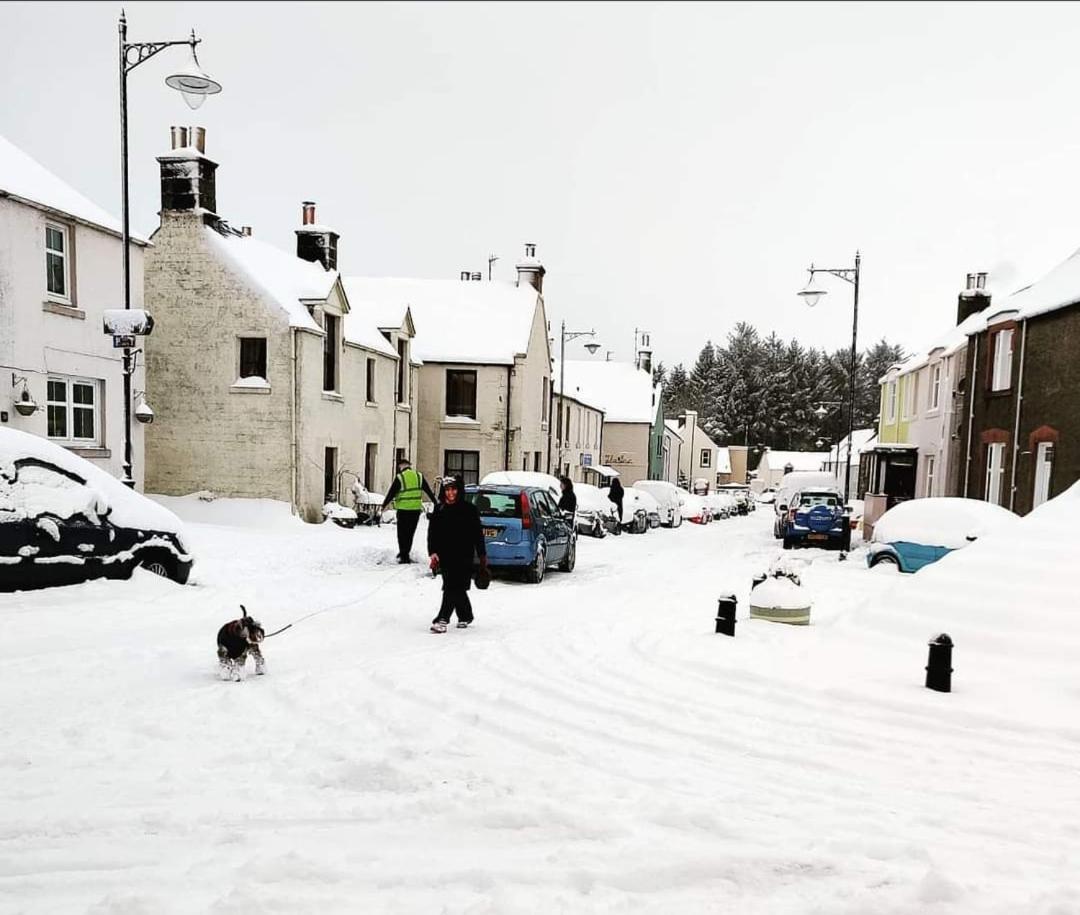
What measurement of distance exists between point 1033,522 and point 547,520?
294 inches

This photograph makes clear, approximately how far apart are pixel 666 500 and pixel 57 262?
2235 cm

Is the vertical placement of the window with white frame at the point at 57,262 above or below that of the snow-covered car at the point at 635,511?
above

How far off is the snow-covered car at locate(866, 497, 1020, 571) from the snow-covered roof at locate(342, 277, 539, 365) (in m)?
17.2

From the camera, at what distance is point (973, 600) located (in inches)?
318

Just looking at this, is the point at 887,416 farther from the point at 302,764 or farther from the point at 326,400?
the point at 302,764

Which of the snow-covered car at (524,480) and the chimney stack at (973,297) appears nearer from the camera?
the snow-covered car at (524,480)

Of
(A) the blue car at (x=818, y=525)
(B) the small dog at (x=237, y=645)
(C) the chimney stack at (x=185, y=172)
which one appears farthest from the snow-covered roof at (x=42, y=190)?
(A) the blue car at (x=818, y=525)

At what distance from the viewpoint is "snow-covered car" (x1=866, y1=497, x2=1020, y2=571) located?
1341 centimetres

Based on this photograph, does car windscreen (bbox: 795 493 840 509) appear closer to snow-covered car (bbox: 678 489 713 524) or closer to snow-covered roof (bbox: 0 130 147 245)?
snow-covered car (bbox: 678 489 713 524)

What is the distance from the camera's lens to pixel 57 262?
15406 mm

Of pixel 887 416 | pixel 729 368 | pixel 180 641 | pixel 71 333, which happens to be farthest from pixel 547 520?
pixel 729 368

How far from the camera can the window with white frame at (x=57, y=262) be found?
1514cm

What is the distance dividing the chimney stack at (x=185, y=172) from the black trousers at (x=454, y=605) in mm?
15425

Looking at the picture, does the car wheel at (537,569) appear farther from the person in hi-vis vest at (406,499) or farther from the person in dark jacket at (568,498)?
the person in dark jacket at (568,498)
